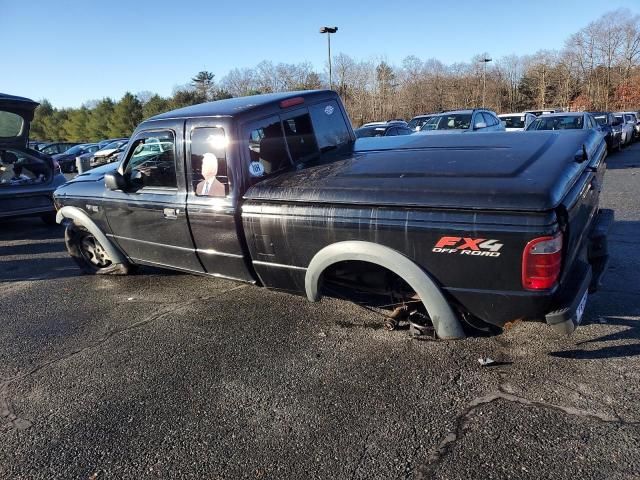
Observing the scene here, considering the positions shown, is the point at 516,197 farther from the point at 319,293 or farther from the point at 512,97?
the point at 512,97

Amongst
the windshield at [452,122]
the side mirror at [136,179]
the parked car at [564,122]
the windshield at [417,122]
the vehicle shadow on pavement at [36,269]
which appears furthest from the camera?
the windshield at [417,122]

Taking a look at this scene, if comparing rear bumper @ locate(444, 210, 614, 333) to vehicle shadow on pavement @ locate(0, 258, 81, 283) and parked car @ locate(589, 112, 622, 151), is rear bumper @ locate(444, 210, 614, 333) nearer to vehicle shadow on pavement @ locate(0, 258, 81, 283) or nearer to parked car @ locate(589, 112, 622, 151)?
vehicle shadow on pavement @ locate(0, 258, 81, 283)

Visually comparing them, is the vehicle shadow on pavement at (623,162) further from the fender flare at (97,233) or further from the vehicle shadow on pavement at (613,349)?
the fender flare at (97,233)

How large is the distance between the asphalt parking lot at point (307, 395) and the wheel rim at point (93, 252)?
1186 mm

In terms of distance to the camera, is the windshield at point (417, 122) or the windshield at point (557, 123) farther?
the windshield at point (417, 122)

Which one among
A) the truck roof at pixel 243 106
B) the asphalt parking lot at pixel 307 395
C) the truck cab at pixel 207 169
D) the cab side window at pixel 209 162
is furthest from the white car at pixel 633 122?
the cab side window at pixel 209 162

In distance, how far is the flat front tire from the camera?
5508 mm

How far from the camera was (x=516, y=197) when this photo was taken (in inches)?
96.7

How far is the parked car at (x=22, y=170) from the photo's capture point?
25.3 ft

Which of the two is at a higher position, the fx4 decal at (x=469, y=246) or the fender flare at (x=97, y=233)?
the fx4 decal at (x=469, y=246)

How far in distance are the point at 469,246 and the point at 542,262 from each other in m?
0.38

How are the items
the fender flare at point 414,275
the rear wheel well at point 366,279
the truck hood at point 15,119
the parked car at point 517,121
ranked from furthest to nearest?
the parked car at point 517,121
the truck hood at point 15,119
the rear wheel well at point 366,279
the fender flare at point 414,275

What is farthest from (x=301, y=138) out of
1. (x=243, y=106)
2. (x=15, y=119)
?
(x=15, y=119)

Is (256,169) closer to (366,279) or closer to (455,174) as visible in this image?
(366,279)
